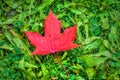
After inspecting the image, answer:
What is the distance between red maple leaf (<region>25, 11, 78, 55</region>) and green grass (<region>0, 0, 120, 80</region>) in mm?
143

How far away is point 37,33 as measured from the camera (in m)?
2.50

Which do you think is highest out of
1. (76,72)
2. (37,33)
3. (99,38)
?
(37,33)

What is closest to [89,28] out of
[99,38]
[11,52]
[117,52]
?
[99,38]

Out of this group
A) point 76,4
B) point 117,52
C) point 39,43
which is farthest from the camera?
point 76,4

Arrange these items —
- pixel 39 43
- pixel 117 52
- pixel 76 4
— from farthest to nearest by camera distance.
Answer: pixel 76 4 → pixel 117 52 → pixel 39 43

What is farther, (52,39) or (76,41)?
(76,41)

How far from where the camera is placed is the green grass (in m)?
2.53

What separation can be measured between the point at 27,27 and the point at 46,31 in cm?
31

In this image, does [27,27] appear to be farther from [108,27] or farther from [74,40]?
[108,27]

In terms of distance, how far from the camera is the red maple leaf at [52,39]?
2434 millimetres

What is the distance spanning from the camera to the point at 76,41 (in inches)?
105

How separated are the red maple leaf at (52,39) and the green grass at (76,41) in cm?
14

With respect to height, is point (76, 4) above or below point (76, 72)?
above

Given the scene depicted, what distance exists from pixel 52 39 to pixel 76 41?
12.3 inches
